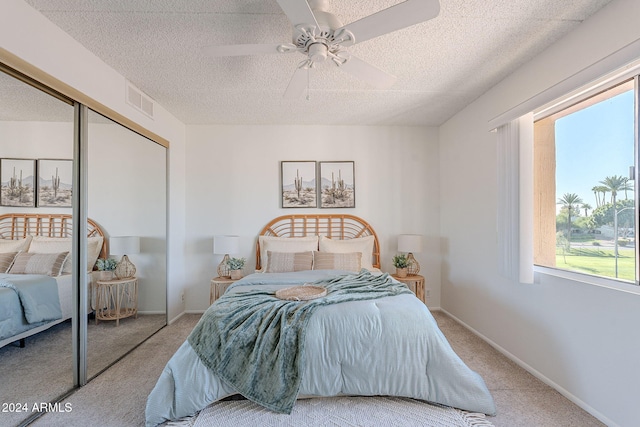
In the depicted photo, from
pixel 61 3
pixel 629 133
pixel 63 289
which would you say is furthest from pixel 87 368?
pixel 629 133

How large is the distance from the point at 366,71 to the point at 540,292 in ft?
7.18

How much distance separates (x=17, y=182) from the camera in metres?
1.75

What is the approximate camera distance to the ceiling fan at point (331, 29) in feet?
4.67

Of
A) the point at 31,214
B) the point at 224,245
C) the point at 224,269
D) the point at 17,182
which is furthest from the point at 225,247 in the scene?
the point at 17,182

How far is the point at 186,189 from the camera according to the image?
13.0 ft

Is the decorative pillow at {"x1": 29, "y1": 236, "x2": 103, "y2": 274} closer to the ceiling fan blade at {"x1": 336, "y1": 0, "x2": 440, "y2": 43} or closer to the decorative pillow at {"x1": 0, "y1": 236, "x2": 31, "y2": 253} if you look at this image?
the decorative pillow at {"x1": 0, "y1": 236, "x2": 31, "y2": 253}

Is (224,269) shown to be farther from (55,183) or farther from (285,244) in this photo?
(55,183)

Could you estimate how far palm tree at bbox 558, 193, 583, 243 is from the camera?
2.17 m

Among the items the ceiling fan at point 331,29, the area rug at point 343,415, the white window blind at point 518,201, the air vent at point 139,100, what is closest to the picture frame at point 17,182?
the air vent at point 139,100

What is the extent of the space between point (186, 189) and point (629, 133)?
4.35m

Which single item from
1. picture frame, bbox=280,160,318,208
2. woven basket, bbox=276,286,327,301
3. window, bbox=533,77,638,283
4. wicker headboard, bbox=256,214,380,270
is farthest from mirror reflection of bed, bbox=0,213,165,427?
window, bbox=533,77,638,283

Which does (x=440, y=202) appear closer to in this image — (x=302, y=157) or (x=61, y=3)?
(x=302, y=157)

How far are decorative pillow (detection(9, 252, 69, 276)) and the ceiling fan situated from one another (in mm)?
1735

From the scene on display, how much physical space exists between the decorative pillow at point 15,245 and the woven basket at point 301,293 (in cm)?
166
